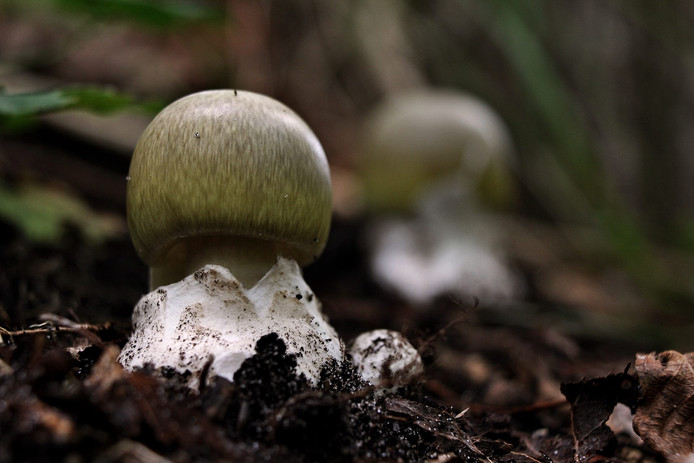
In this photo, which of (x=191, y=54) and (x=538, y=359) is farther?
(x=191, y=54)

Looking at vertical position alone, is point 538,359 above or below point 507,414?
below

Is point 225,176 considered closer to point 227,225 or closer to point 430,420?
point 227,225

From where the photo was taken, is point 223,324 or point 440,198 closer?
point 223,324

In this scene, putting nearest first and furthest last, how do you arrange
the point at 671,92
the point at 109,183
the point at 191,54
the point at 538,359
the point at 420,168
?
the point at 538,359, the point at 109,183, the point at 420,168, the point at 191,54, the point at 671,92

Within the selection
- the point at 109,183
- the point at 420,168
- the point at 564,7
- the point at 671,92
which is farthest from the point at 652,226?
the point at 109,183

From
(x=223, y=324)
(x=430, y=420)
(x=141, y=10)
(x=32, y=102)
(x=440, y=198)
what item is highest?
(x=141, y=10)

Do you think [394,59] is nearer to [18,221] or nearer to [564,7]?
[564,7]

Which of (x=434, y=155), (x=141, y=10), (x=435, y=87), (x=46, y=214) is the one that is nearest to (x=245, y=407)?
(x=46, y=214)
